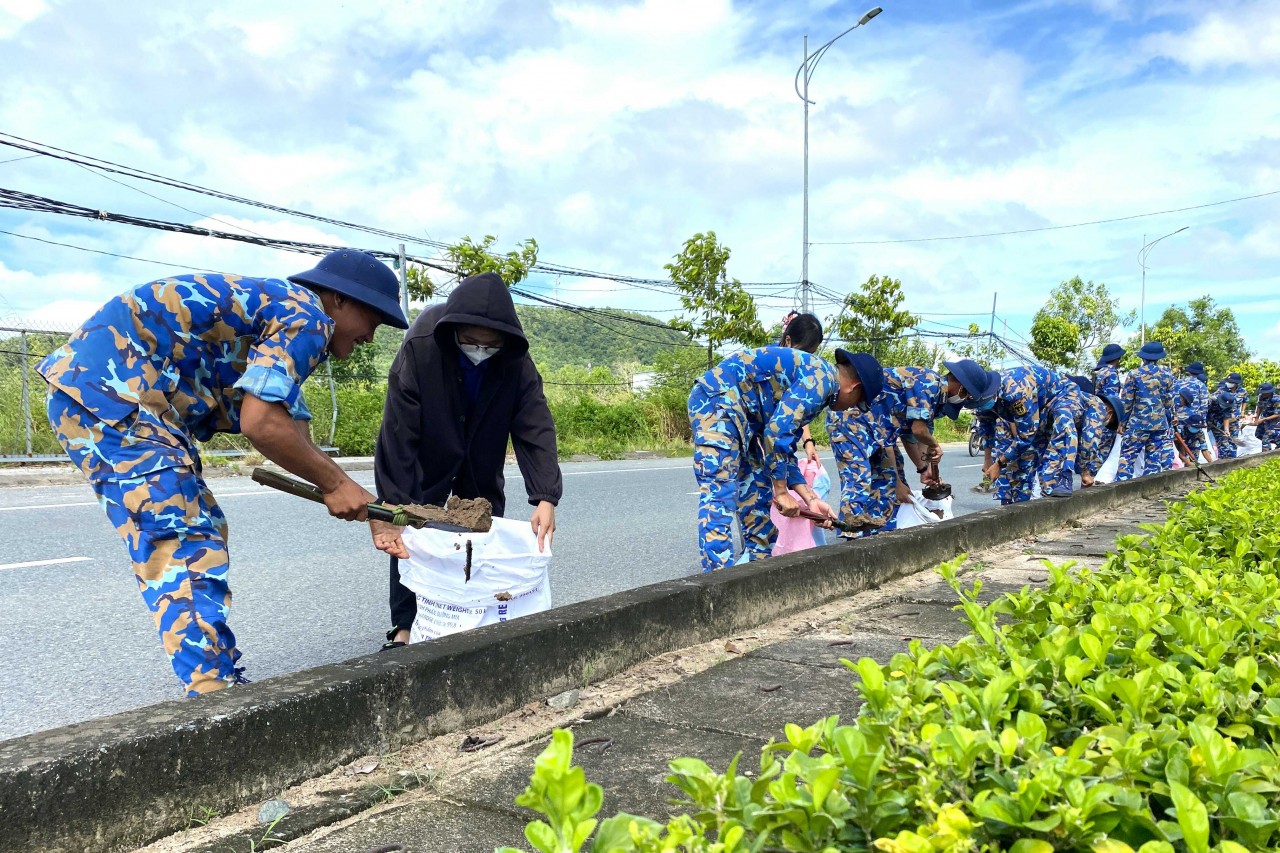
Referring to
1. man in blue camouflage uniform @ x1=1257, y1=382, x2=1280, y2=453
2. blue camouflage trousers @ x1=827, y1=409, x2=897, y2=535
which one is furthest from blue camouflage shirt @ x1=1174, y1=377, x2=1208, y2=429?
blue camouflage trousers @ x1=827, y1=409, x2=897, y2=535

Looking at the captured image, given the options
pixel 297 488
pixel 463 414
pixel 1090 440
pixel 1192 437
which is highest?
pixel 463 414

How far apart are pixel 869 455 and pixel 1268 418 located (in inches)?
737

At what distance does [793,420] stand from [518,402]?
4.74ft

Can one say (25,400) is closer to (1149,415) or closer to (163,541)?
(163,541)

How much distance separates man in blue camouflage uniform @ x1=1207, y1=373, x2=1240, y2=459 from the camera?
18.0 metres

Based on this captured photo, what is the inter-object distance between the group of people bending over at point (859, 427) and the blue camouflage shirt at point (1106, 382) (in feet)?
0.40

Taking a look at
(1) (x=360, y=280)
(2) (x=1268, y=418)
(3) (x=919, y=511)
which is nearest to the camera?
(1) (x=360, y=280)

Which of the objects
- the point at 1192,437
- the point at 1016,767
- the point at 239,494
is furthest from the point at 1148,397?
the point at 1016,767

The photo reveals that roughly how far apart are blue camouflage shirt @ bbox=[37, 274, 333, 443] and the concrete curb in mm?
889

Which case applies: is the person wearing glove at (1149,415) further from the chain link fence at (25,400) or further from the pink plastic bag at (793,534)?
the chain link fence at (25,400)

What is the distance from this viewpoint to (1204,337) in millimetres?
53312

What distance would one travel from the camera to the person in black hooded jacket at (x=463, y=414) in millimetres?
3672

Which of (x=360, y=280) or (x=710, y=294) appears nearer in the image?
(x=360, y=280)

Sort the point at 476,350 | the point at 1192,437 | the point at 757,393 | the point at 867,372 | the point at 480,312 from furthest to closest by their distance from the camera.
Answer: the point at 1192,437 → the point at 867,372 → the point at 757,393 → the point at 476,350 → the point at 480,312
